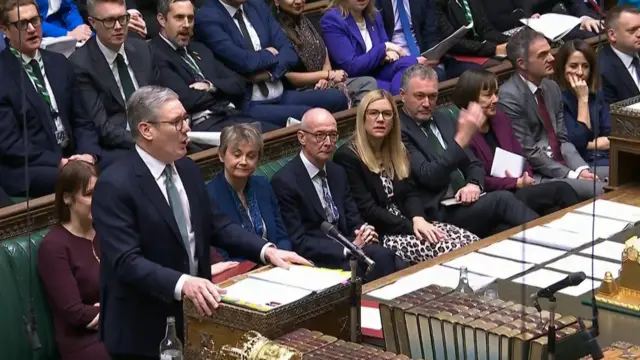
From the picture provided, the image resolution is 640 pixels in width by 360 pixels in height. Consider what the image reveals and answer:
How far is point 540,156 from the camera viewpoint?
20.9 feet

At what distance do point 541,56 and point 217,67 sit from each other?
5.15 ft

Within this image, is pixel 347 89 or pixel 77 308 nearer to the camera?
pixel 77 308

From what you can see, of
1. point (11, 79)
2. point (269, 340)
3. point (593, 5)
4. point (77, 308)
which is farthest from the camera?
point (593, 5)

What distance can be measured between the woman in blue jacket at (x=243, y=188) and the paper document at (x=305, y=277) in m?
1.14

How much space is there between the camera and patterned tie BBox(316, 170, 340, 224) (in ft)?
17.7

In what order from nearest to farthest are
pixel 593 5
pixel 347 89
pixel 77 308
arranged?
1. pixel 77 308
2. pixel 347 89
3. pixel 593 5

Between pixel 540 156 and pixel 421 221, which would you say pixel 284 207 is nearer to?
pixel 421 221

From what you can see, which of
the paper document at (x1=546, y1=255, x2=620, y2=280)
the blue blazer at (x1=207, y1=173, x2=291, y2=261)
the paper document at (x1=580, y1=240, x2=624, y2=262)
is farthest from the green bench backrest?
the paper document at (x1=580, y1=240, x2=624, y2=262)

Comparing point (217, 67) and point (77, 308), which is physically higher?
point (217, 67)

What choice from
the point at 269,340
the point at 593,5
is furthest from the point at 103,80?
the point at 593,5

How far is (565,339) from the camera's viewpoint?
3.43 metres

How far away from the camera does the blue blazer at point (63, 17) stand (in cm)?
593

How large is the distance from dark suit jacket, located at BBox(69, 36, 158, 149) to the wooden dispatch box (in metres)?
1.76

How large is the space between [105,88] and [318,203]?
3.09ft
